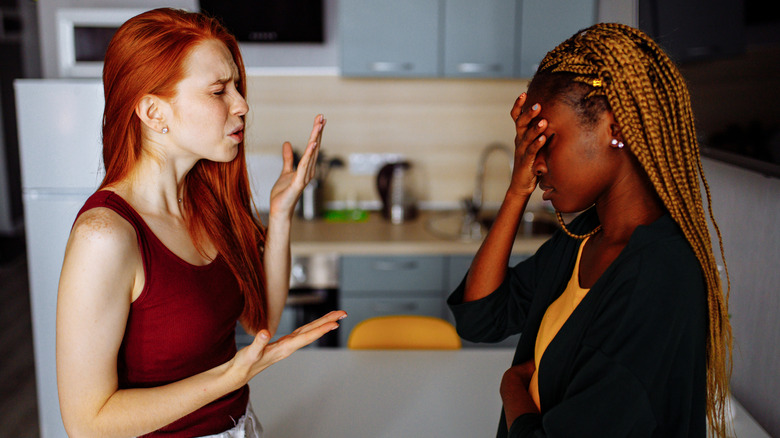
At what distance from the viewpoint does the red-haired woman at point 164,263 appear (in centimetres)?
101

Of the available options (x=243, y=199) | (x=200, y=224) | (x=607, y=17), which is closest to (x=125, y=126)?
(x=200, y=224)

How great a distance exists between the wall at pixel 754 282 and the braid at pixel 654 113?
2.35ft

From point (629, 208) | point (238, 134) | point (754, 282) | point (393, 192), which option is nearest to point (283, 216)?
point (238, 134)

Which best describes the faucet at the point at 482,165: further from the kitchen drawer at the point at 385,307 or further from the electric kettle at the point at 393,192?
the kitchen drawer at the point at 385,307

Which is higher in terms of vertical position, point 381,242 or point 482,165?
point 482,165

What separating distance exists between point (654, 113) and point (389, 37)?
2242 millimetres

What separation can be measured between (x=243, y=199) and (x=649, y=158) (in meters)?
0.89

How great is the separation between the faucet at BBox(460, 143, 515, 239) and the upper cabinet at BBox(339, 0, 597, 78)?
1.66 feet

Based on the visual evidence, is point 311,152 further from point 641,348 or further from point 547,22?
point 547,22

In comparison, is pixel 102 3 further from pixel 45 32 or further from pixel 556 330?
pixel 556 330

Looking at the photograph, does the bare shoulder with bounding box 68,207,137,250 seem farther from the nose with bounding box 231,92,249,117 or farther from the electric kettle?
the electric kettle

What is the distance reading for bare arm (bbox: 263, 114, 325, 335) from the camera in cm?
134

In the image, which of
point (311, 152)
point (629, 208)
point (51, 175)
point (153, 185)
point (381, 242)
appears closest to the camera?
point (629, 208)

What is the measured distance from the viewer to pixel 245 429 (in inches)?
49.5
